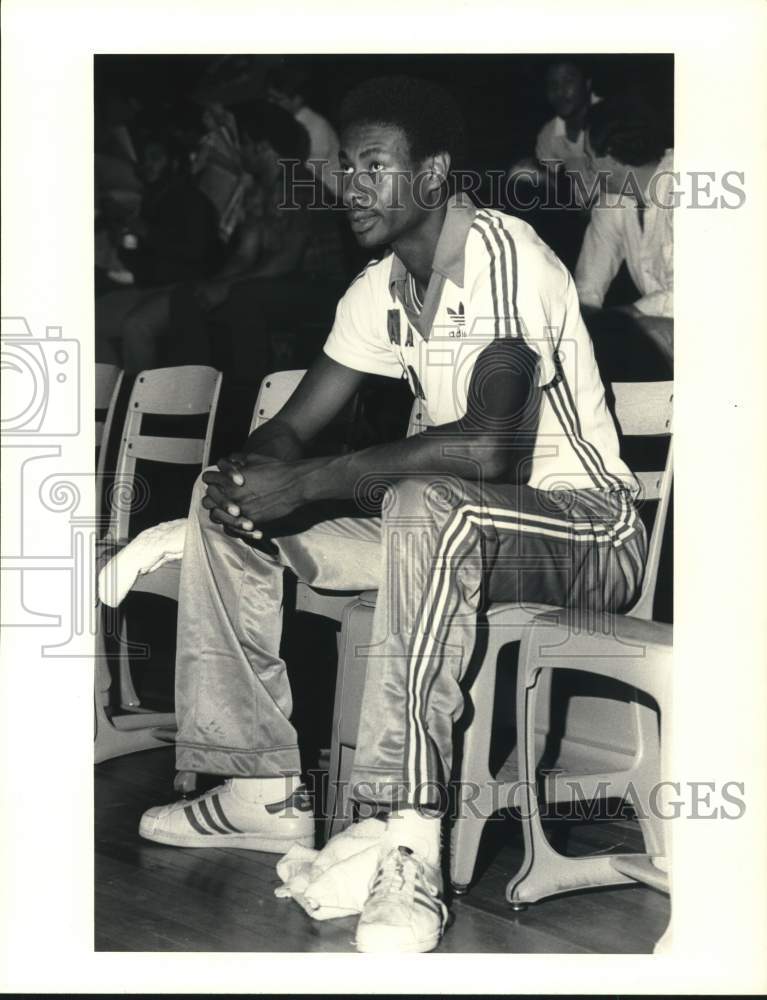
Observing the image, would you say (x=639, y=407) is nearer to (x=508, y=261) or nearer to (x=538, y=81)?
(x=508, y=261)

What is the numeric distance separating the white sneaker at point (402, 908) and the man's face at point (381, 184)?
1121 millimetres

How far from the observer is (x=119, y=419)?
200 inches

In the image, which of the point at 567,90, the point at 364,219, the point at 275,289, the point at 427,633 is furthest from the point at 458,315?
the point at 275,289

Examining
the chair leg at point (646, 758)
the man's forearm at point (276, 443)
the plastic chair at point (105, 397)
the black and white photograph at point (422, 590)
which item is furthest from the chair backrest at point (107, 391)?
the chair leg at point (646, 758)

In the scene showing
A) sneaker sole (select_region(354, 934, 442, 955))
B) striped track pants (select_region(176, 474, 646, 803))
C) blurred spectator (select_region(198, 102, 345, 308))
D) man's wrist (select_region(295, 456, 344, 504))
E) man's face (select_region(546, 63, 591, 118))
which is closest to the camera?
sneaker sole (select_region(354, 934, 442, 955))

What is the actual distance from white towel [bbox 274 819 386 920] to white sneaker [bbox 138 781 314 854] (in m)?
0.14

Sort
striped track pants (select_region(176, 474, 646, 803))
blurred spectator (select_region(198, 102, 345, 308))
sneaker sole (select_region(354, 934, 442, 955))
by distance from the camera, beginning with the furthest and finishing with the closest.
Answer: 1. blurred spectator (select_region(198, 102, 345, 308))
2. striped track pants (select_region(176, 474, 646, 803))
3. sneaker sole (select_region(354, 934, 442, 955))

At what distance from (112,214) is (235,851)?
420 cm

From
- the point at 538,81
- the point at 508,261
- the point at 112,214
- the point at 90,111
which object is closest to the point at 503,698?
the point at 508,261

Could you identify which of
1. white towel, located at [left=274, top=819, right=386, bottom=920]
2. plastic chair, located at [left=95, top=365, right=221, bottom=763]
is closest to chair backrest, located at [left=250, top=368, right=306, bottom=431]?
plastic chair, located at [left=95, top=365, right=221, bottom=763]

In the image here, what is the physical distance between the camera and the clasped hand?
2.56m

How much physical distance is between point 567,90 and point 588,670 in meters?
2.02

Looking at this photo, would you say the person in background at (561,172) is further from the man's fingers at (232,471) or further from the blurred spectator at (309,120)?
the man's fingers at (232,471)

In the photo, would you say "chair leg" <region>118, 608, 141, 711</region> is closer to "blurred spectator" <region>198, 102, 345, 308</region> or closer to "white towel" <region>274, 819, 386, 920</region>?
"white towel" <region>274, 819, 386, 920</region>
